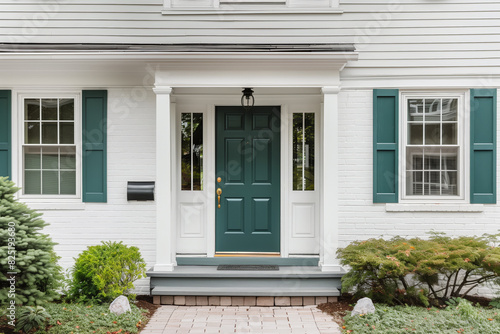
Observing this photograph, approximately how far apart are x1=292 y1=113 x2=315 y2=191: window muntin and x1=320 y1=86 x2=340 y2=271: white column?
70 cm

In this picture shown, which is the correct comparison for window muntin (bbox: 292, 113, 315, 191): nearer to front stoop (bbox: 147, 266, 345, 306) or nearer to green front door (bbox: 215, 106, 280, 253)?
green front door (bbox: 215, 106, 280, 253)

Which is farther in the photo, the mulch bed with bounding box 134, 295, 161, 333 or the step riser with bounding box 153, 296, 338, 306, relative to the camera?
the step riser with bounding box 153, 296, 338, 306

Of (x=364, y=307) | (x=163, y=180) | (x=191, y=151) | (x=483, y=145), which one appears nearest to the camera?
(x=364, y=307)

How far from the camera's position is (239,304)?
5.66 meters

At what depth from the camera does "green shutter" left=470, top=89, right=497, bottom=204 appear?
241 inches

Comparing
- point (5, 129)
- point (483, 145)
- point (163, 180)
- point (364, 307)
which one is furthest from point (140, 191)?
point (483, 145)

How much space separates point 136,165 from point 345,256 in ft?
A: 10.1

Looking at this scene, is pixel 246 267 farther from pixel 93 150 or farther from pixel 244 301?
pixel 93 150

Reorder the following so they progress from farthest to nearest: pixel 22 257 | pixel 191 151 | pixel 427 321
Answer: pixel 191 151
pixel 427 321
pixel 22 257

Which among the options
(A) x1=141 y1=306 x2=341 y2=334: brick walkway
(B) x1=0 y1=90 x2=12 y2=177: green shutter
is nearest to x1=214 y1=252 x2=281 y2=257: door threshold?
(A) x1=141 y1=306 x2=341 y2=334: brick walkway

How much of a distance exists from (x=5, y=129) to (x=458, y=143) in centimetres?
627

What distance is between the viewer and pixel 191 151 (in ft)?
21.6

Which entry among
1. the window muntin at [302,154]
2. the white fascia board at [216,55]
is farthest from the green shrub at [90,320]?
the white fascia board at [216,55]

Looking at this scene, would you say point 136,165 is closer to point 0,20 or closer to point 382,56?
point 0,20
